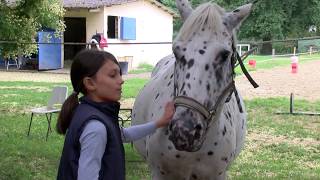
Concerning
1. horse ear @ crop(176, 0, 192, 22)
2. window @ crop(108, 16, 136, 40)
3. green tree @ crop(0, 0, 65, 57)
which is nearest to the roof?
window @ crop(108, 16, 136, 40)

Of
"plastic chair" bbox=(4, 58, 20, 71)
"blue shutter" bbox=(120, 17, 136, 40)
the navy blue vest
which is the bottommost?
"plastic chair" bbox=(4, 58, 20, 71)

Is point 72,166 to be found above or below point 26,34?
below

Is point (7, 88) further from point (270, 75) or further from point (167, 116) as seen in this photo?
point (167, 116)

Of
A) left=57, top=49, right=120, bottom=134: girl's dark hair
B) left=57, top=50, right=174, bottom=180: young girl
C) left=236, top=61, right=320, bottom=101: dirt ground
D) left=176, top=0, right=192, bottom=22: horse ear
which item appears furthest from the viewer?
left=236, top=61, right=320, bottom=101: dirt ground

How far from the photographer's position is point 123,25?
21.6 meters

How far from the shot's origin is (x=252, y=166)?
5957 millimetres

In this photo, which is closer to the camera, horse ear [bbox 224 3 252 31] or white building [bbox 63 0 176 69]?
horse ear [bbox 224 3 252 31]

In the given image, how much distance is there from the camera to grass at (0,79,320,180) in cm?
561

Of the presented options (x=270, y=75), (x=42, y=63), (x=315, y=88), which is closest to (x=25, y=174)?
(x=315, y=88)

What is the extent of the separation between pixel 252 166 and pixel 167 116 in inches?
150

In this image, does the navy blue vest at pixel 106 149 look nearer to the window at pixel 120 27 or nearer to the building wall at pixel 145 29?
the building wall at pixel 145 29

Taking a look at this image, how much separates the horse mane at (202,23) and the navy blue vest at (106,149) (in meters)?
0.66

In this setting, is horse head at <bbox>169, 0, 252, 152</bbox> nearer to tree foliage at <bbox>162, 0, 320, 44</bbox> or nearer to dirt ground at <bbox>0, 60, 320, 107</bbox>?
dirt ground at <bbox>0, 60, 320, 107</bbox>

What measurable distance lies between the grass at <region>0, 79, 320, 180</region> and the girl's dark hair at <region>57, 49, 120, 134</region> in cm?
338
